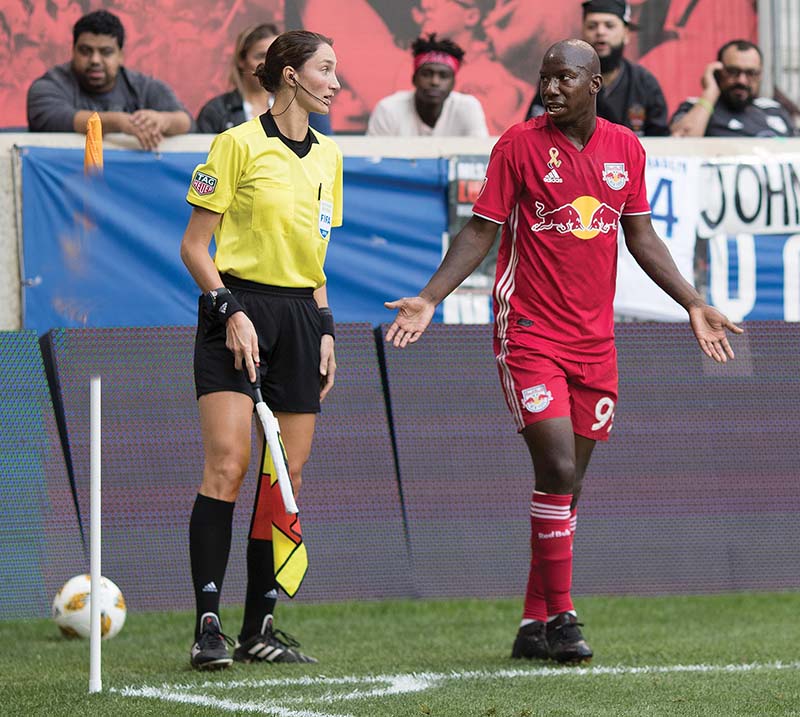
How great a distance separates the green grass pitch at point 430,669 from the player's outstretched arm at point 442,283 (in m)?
1.33

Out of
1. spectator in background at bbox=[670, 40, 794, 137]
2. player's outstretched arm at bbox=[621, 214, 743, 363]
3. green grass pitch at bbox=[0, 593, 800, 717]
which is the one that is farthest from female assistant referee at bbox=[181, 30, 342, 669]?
spectator in background at bbox=[670, 40, 794, 137]

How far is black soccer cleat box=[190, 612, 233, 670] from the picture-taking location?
5961mm

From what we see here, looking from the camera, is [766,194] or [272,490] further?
[766,194]

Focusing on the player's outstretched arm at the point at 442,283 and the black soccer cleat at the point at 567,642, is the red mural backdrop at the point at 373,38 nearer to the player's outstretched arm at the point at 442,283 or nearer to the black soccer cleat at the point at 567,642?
the player's outstretched arm at the point at 442,283

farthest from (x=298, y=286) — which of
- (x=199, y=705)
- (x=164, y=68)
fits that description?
(x=164, y=68)

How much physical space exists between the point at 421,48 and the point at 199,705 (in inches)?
265

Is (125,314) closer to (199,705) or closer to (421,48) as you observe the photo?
(421,48)

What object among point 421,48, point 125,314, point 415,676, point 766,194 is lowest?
point 415,676

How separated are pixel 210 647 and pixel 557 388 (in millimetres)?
1726

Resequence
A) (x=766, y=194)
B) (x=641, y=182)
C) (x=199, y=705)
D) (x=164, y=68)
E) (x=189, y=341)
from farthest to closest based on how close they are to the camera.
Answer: (x=164, y=68) → (x=766, y=194) → (x=189, y=341) → (x=641, y=182) → (x=199, y=705)

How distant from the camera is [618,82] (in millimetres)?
10758

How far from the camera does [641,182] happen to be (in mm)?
6543

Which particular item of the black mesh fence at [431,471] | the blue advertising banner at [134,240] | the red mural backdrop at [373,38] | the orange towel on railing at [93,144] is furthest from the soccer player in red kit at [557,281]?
the red mural backdrop at [373,38]

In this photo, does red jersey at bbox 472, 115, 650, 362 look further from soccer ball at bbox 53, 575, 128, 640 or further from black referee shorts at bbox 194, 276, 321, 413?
soccer ball at bbox 53, 575, 128, 640
